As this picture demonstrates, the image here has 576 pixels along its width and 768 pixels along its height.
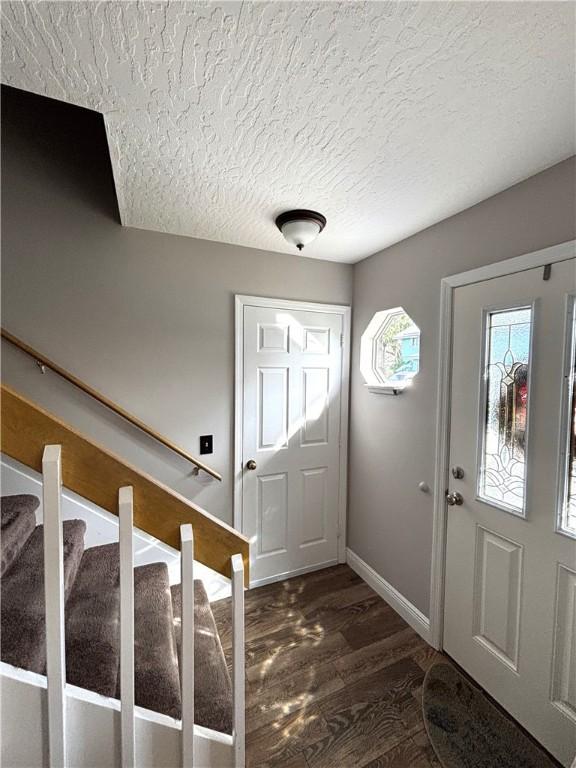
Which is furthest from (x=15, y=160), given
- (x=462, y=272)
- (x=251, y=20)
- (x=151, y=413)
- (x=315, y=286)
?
(x=462, y=272)

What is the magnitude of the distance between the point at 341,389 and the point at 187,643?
191cm

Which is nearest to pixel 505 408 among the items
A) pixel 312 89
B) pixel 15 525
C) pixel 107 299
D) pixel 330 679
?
pixel 312 89

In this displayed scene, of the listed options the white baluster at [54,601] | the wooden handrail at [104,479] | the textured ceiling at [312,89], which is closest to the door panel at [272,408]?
the textured ceiling at [312,89]

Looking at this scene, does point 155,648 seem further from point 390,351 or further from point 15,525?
point 390,351

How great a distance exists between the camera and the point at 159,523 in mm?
785

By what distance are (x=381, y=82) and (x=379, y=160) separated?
365 millimetres

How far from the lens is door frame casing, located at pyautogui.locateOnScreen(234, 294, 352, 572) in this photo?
A: 2.13m

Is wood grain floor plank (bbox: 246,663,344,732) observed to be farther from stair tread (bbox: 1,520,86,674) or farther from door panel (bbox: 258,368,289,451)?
door panel (bbox: 258,368,289,451)

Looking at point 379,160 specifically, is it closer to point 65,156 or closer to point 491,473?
point 491,473

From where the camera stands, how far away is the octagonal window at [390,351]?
2.03 metres

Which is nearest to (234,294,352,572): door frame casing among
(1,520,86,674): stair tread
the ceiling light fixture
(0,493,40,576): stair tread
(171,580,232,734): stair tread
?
the ceiling light fixture

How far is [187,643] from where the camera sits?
0.80m

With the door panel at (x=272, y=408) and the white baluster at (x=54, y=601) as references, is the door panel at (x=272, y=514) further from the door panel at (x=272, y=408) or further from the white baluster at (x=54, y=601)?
the white baluster at (x=54, y=601)

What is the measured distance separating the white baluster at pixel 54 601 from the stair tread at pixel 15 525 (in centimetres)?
45
